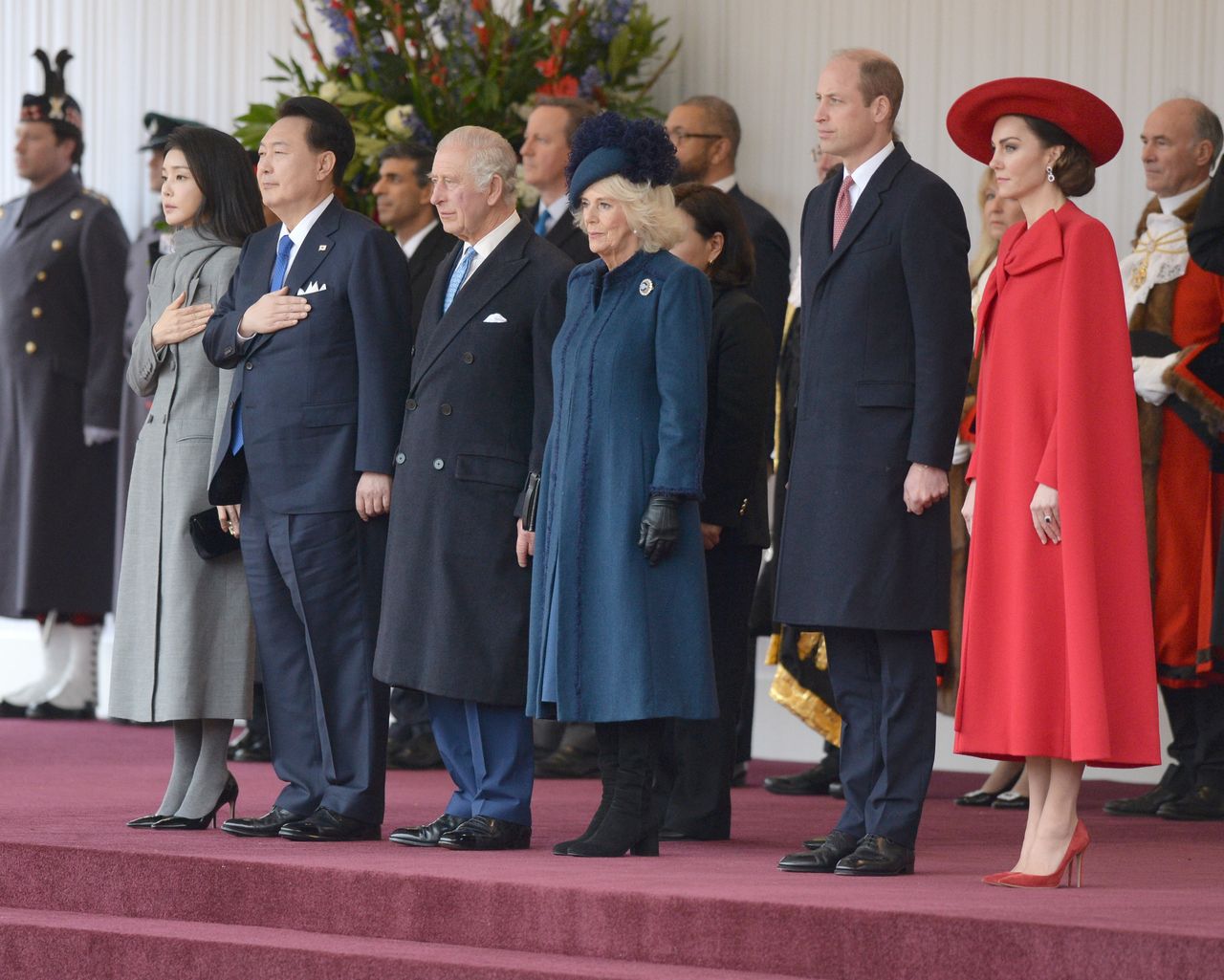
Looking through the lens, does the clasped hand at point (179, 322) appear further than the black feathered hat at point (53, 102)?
No

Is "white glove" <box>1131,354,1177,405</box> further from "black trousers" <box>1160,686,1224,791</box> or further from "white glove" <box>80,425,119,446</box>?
"white glove" <box>80,425,119,446</box>

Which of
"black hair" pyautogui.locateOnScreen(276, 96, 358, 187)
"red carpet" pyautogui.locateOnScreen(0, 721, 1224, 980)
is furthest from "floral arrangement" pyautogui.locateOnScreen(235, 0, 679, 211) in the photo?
"red carpet" pyautogui.locateOnScreen(0, 721, 1224, 980)

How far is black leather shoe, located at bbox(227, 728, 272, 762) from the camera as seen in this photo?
6199 millimetres

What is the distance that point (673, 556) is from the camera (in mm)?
3984

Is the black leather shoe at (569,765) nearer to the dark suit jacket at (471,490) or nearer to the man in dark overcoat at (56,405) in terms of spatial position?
the dark suit jacket at (471,490)

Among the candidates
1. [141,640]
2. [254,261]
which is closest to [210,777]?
[141,640]

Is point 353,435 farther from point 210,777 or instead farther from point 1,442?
point 1,442

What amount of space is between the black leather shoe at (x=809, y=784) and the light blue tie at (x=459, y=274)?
1.99 m

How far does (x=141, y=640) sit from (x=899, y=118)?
352cm

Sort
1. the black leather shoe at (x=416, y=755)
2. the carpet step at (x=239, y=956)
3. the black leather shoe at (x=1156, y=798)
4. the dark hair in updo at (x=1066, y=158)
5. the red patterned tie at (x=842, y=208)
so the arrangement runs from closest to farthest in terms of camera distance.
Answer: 1. the carpet step at (x=239, y=956)
2. the dark hair in updo at (x=1066, y=158)
3. the red patterned tie at (x=842, y=208)
4. the black leather shoe at (x=1156, y=798)
5. the black leather shoe at (x=416, y=755)

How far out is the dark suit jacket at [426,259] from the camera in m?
5.93

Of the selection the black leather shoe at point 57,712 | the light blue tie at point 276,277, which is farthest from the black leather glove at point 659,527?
the black leather shoe at point 57,712

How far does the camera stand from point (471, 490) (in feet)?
13.7

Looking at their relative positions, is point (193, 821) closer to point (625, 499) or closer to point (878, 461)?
point (625, 499)
